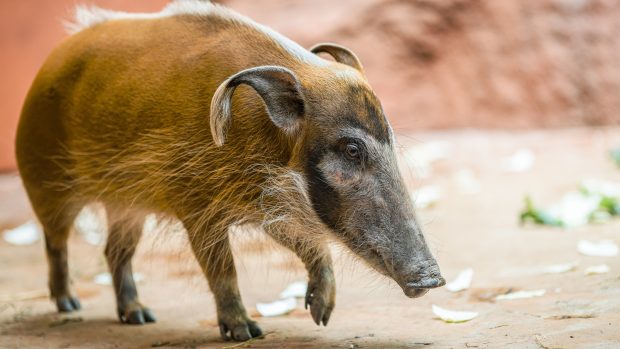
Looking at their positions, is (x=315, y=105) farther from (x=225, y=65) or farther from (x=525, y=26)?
(x=525, y=26)

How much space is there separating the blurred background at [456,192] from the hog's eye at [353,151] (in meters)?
0.45

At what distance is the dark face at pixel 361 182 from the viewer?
3617mm

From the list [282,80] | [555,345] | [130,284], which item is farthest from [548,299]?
[130,284]

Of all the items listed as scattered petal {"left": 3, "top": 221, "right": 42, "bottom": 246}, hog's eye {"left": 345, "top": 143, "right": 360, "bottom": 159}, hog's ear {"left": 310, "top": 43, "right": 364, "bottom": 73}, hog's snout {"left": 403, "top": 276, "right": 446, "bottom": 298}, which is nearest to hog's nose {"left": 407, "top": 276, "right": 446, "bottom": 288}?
hog's snout {"left": 403, "top": 276, "right": 446, "bottom": 298}

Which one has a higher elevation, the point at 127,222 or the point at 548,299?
the point at 127,222

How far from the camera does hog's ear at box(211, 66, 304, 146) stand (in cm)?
368

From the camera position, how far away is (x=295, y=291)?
518 cm

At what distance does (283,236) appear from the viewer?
13.7 feet

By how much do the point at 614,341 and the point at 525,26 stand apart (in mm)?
7090

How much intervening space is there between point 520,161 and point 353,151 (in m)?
5.06

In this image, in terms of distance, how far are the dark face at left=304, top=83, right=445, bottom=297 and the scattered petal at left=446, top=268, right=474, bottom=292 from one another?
117 cm

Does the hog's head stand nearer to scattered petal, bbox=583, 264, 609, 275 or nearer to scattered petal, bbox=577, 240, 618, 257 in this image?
scattered petal, bbox=583, 264, 609, 275

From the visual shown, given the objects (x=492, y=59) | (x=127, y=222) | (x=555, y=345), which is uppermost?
(x=492, y=59)

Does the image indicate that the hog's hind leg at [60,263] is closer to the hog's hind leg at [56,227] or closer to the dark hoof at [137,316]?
the hog's hind leg at [56,227]
